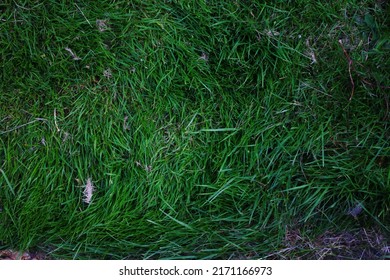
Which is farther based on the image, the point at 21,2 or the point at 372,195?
the point at 21,2

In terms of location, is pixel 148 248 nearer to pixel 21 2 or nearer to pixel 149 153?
pixel 149 153

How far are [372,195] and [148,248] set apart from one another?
1290mm

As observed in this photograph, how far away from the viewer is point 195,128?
2383 mm

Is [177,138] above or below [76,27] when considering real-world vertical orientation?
below

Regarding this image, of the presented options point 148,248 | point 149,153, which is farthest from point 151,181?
point 148,248

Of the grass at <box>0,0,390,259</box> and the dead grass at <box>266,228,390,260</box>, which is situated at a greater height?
the grass at <box>0,0,390,259</box>

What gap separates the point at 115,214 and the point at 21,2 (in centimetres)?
137

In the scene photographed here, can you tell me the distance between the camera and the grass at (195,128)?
2332 mm

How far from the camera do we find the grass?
7.65 ft

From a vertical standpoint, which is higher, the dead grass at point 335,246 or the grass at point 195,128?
the grass at point 195,128

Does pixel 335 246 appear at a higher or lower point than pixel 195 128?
lower

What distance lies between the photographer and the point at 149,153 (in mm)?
2359
